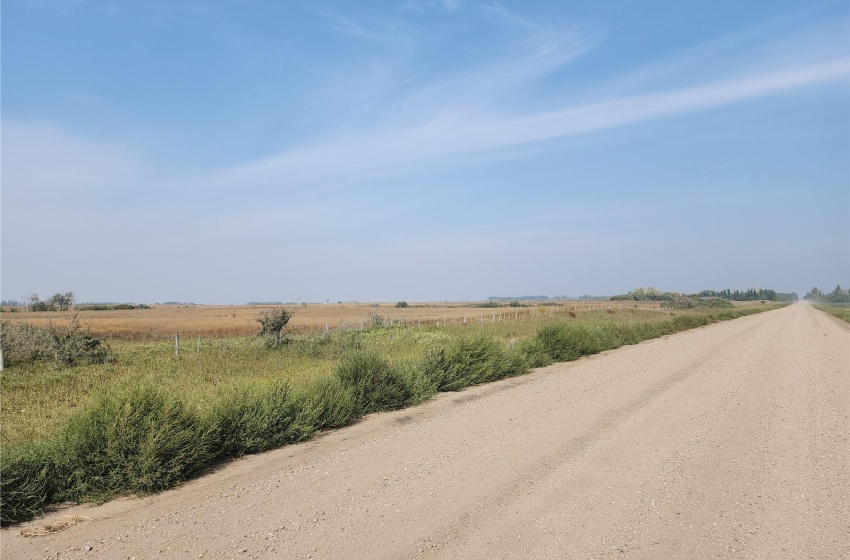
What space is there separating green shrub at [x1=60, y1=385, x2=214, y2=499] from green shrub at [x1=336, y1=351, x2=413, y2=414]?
4.73 m

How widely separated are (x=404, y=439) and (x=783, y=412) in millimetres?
7742

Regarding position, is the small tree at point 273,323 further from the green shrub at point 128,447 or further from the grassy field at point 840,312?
the grassy field at point 840,312

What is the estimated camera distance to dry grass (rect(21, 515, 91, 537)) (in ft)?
18.9

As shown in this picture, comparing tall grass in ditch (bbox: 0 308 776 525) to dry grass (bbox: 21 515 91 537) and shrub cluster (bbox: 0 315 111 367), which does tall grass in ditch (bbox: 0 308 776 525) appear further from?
shrub cluster (bbox: 0 315 111 367)

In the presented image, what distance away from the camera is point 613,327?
1271 inches

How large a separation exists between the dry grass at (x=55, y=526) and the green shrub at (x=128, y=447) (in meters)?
0.57

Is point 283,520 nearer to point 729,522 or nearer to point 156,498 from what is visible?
point 156,498

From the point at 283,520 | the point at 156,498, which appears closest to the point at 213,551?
the point at 283,520

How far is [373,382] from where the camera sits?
42.2 ft

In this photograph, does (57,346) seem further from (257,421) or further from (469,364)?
Result: (257,421)

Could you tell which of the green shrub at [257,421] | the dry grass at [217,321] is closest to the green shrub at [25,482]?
the green shrub at [257,421]

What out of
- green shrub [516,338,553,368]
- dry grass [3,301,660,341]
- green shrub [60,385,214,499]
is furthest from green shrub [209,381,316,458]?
dry grass [3,301,660,341]

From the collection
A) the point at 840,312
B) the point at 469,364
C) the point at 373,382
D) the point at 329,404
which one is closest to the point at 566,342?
the point at 469,364

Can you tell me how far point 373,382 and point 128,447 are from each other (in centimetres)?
624
